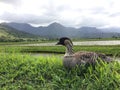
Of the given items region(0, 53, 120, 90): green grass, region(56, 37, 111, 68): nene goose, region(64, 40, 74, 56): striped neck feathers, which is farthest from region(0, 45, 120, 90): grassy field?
region(64, 40, 74, 56): striped neck feathers

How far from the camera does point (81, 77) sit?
575cm

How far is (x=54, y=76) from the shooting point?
5.91 m

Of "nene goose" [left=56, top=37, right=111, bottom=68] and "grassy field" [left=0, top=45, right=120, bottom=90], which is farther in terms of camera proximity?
"nene goose" [left=56, top=37, right=111, bottom=68]

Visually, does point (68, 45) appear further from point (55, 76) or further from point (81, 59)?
point (55, 76)

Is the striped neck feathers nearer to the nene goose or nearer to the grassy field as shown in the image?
the nene goose

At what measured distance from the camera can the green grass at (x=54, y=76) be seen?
5070 millimetres

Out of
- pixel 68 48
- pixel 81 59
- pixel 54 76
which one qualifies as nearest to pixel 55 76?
pixel 54 76

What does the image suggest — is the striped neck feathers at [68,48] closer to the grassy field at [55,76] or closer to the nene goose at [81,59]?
the nene goose at [81,59]

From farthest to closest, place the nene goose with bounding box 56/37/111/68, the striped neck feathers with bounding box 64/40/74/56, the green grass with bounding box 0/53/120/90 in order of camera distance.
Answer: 1. the striped neck feathers with bounding box 64/40/74/56
2. the nene goose with bounding box 56/37/111/68
3. the green grass with bounding box 0/53/120/90

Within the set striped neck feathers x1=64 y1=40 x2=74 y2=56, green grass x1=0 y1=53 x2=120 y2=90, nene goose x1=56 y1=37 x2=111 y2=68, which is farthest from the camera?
striped neck feathers x1=64 y1=40 x2=74 y2=56

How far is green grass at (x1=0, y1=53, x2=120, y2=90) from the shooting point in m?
5.07

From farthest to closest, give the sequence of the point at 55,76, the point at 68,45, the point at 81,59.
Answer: the point at 68,45
the point at 81,59
the point at 55,76

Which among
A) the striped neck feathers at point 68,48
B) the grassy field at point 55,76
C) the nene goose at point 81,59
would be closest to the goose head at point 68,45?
the striped neck feathers at point 68,48

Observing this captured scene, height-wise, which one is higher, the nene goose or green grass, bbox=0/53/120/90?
the nene goose
